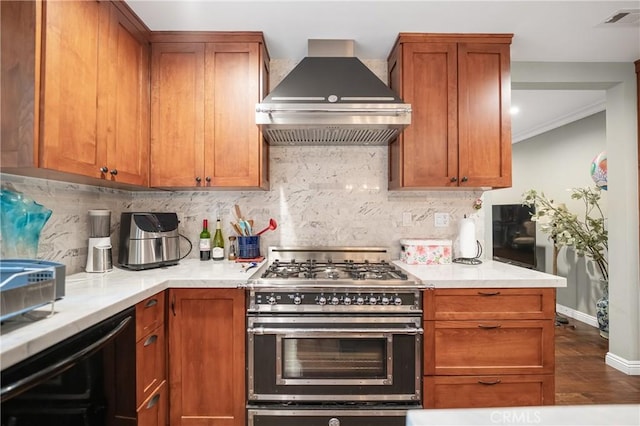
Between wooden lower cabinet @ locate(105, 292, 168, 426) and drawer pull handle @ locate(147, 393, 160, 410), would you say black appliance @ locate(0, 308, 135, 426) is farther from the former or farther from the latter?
drawer pull handle @ locate(147, 393, 160, 410)

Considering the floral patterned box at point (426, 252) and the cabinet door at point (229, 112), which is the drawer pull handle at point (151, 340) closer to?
the cabinet door at point (229, 112)

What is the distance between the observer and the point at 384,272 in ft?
6.64

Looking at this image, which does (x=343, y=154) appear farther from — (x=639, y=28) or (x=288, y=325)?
(x=639, y=28)

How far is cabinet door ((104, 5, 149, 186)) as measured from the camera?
5.83 ft

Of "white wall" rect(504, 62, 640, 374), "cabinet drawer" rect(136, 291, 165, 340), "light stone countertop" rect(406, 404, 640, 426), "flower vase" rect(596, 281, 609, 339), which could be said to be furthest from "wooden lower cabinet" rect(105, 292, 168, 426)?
"flower vase" rect(596, 281, 609, 339)

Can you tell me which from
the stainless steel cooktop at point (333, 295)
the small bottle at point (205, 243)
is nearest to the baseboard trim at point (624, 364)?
the stainless steel cooktop at point (333, 295)

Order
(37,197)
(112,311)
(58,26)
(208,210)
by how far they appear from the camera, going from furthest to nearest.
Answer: (208,210), (37,197), (58,26), (112,311)

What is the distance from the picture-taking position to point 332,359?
1788 mm

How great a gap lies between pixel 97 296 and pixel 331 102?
161 cm

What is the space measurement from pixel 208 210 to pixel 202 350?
111 centimetres

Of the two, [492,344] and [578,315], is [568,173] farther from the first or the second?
[492,344]

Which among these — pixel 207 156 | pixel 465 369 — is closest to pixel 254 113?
pixel 207 156

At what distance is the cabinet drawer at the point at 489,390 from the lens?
1781mm

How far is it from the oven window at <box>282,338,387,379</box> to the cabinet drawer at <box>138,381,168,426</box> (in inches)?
25.7
